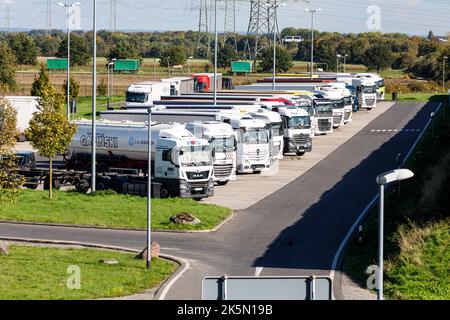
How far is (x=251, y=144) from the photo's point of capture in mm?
52719

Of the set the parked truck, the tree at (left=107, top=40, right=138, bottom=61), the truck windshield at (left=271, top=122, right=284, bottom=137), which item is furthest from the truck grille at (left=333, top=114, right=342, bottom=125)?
the tree at (left=107, top=40, right=138, bottom=61)

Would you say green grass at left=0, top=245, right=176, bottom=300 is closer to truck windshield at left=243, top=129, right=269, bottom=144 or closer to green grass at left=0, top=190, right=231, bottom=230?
green grass at left=0, top=190, right=231, bottom=230

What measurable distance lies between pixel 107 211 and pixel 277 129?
18094 mm

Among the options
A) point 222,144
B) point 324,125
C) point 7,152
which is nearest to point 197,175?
point 222,144

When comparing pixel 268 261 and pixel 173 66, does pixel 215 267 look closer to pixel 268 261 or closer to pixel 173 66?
pixel 268 261

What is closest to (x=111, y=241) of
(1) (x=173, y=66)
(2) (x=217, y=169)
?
(2) (x=217, y=169)

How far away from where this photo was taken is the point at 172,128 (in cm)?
4788

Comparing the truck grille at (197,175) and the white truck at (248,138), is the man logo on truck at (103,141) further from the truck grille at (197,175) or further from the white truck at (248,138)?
the truck grille at (197,175)

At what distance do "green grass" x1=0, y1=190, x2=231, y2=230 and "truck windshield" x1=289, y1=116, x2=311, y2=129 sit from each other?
59.9 ft

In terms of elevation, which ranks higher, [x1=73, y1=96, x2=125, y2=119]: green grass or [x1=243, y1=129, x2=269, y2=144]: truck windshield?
[x1=73, y1=96, x2=125, y2=119]: green grass

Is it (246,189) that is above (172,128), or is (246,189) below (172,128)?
below

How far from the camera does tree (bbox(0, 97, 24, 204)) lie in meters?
36.3

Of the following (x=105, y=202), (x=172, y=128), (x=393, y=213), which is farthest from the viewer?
(x=172, y=128)

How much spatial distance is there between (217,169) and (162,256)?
15793mm
